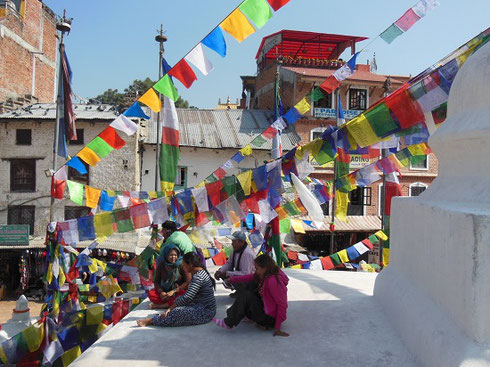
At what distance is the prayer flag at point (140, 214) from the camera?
20.6ft

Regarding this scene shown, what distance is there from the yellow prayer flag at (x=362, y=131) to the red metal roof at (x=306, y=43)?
68.8 ft

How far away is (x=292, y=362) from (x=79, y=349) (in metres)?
3.90

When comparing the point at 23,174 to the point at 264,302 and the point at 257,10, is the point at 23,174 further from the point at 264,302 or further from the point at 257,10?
the point at 264,302

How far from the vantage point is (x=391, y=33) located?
Answer: 6281 mm

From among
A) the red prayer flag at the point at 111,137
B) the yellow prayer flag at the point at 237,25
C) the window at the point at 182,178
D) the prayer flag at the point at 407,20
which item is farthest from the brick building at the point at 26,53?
the prayer flag at the point at 407,20

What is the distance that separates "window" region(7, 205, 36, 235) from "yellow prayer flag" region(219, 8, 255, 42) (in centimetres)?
1665

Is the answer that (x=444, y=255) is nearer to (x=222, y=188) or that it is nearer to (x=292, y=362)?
(x=292, y=362)

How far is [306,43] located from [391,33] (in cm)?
2047

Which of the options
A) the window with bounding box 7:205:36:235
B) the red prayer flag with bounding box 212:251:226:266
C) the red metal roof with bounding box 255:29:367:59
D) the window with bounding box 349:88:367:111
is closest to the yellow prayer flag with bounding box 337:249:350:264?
the red prayer flag with bounding box 212:251:226:266

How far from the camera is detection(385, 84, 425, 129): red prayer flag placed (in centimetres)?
436

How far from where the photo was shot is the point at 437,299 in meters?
3.20

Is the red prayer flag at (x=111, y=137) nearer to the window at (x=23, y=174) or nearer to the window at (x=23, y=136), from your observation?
the window at (x=23, y=174)

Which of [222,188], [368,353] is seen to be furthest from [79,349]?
[368,353]

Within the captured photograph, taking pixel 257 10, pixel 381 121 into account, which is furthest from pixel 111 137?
pixel 381 121
